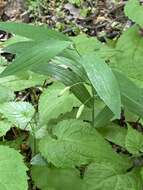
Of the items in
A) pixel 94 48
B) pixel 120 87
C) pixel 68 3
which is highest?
pixel 120 87

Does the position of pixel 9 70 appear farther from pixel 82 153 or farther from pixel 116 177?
pixel 116 177

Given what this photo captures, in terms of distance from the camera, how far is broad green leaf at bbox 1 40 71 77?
4.59 feet

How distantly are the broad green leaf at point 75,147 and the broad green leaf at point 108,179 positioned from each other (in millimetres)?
36

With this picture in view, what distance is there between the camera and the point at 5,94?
2.07 m

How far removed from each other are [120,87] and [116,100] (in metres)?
0.20

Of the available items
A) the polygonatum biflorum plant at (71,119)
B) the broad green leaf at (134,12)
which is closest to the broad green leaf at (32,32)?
the polygonatum biflorum plant at (71,119)

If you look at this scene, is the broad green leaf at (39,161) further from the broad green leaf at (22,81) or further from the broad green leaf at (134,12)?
the broad green leaf at (134,12)

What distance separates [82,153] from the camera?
158cm

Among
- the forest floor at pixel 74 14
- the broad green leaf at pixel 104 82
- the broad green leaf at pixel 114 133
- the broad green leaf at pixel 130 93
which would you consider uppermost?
the broad green leaf at pixel 104 82

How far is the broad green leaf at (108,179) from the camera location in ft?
5.14

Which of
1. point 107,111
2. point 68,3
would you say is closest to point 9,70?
point 107,111

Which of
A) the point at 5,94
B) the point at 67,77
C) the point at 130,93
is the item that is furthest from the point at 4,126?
the point at 130,93

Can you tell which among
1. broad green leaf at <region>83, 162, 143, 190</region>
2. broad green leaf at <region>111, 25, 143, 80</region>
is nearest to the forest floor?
broad green leaf at <region>111, 25, 143, 80</region>

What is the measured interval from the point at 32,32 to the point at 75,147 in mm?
479
